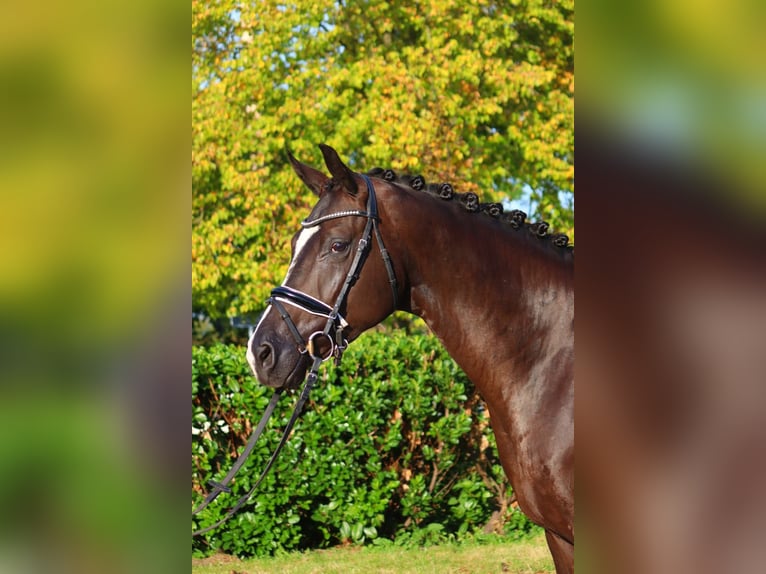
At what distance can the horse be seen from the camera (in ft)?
9.87

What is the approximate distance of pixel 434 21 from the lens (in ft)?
36.7

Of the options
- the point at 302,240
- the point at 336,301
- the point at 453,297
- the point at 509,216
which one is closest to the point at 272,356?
the point at 336,301

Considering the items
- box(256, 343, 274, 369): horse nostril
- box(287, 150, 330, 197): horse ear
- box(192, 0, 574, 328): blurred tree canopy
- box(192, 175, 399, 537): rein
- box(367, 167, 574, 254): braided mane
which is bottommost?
box(256, 343, 274, 369): horse nostril

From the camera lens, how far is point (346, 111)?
1090cm

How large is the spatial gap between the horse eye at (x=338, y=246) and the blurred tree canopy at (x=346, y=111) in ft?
23.4

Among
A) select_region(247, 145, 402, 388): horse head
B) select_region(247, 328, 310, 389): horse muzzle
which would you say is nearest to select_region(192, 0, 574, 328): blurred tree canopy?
select_region(247, 145, 402, 388): horse head

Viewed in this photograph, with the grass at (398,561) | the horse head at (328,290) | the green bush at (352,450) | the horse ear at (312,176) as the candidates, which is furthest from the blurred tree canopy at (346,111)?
the horse head at (328,290)

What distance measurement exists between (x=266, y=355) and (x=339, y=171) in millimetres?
823

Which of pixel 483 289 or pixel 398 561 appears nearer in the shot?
pixel 483 289
